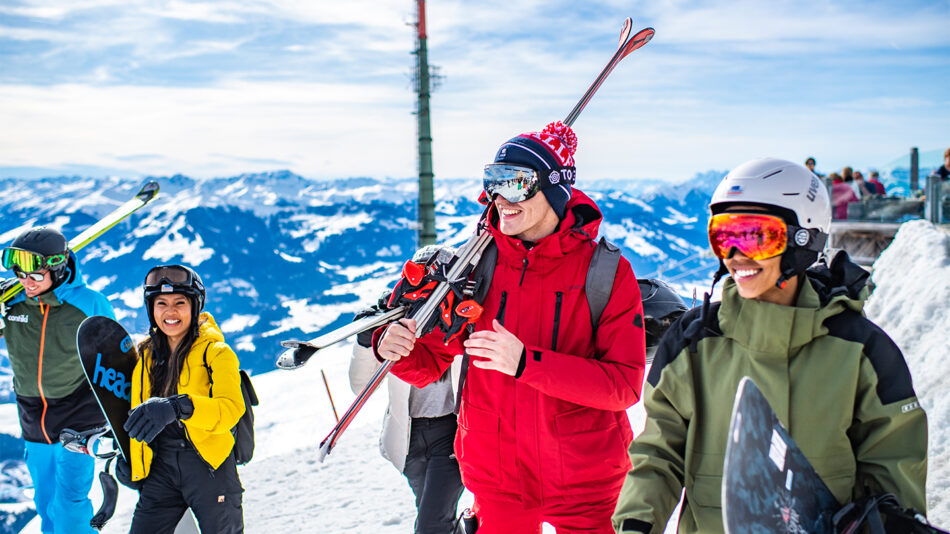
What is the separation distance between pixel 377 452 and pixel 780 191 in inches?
289

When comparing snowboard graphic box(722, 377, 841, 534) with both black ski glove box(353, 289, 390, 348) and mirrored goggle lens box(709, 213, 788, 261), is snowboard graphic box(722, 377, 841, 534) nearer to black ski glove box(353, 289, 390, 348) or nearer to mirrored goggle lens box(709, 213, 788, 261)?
mirrored goggle lens box(709, 213, 788, 261)

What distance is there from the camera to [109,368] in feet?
12.4

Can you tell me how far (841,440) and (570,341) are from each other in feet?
3.34

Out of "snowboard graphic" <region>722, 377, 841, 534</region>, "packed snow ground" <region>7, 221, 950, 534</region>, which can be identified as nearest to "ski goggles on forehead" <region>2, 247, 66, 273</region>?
"packed snow ground" <region>7, 221, 950, 534</region>

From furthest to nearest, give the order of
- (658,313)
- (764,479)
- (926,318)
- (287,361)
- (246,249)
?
(246,249) → (926,318) → (658,313) → (287,361) → (764,479)

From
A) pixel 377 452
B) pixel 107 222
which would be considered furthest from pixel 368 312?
pixel 377 452

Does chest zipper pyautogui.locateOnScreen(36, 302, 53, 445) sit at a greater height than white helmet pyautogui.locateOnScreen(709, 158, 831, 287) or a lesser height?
lesser

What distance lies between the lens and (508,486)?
2.56 meters

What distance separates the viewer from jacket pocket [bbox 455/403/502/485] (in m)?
2.60

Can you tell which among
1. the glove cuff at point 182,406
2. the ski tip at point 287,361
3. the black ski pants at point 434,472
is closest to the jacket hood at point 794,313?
the ski tip at point 287,361

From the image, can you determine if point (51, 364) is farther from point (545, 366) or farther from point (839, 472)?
point (839, 472)

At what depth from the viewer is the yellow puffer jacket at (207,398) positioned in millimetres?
3521

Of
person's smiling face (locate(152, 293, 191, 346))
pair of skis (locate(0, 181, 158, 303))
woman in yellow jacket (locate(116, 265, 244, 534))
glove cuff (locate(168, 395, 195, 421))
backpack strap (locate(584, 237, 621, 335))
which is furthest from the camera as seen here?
→ pair of skis (locate(0, 181, 158, 303))

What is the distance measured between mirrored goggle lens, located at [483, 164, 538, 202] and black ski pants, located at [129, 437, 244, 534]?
2.33m
